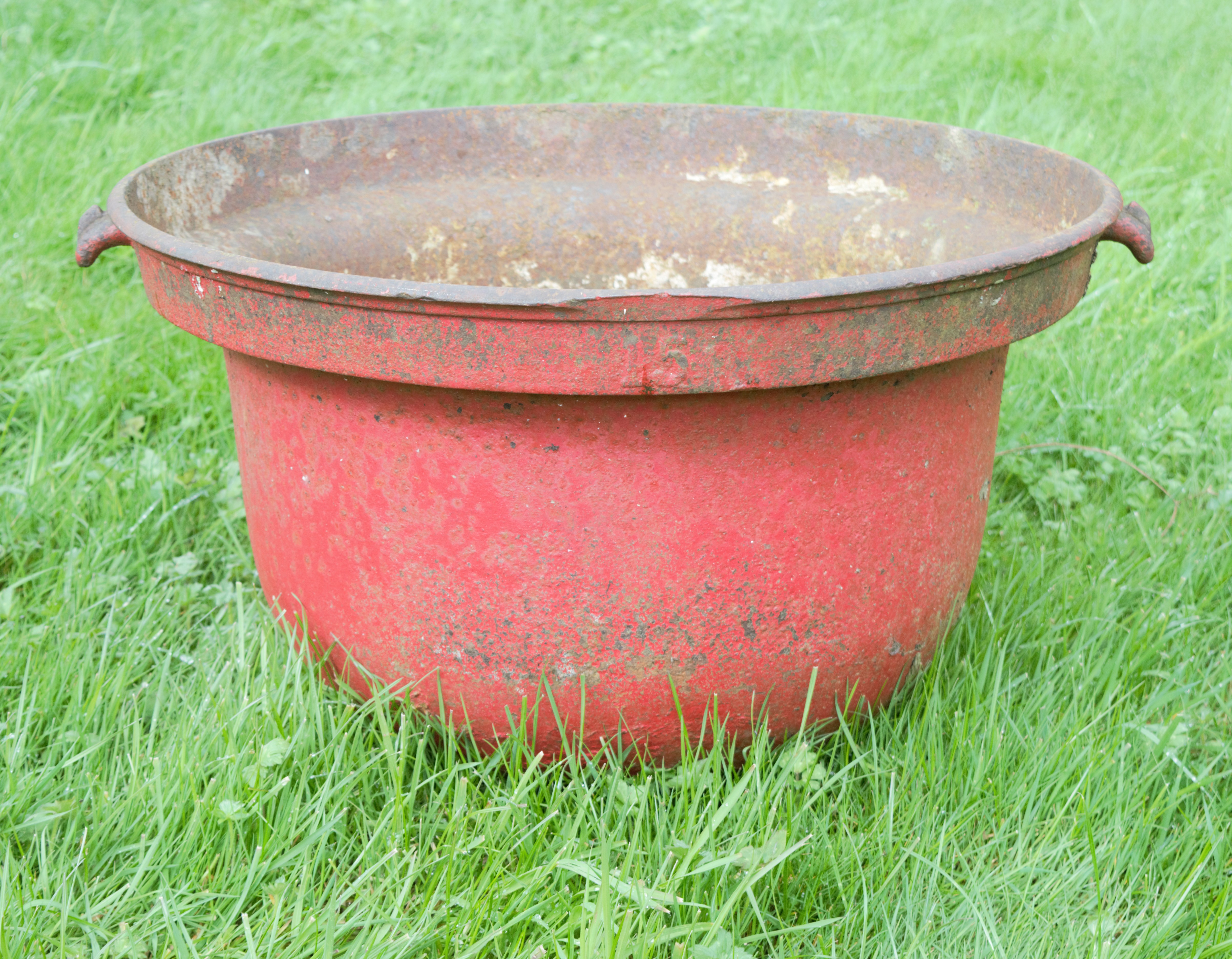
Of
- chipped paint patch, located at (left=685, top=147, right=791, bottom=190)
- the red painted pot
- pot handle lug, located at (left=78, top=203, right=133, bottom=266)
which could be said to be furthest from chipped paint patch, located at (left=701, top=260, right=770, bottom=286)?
pot handle lug, located at (left=78, top=203, right=133, bottom=266)

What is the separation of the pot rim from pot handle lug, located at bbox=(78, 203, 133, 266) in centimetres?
7

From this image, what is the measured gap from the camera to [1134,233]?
156cm

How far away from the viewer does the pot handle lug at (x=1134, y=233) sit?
5.09 feet

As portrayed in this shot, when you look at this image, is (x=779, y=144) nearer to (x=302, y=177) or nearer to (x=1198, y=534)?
(x=302, y=177)

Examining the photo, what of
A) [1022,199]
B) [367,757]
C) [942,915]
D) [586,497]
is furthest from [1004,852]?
[1022,199]

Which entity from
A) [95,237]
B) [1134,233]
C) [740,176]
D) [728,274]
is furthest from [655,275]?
[95,237]

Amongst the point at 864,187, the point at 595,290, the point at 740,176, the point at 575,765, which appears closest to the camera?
the point at 595,290

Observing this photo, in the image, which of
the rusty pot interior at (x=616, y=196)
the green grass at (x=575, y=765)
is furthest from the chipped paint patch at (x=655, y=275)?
the green grass at (x=575, y=765)

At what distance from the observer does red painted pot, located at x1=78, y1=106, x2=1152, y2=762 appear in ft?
3.98

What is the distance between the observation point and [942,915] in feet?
4.70

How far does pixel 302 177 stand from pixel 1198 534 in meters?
1.84

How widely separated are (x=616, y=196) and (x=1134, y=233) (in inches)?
39.3

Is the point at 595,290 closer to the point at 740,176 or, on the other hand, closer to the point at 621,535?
the point at 621,535

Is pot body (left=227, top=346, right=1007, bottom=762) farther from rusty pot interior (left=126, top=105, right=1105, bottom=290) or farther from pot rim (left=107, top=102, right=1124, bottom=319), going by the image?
rusty pot interior (left=126, top=105, right=1105, bottom=290)
